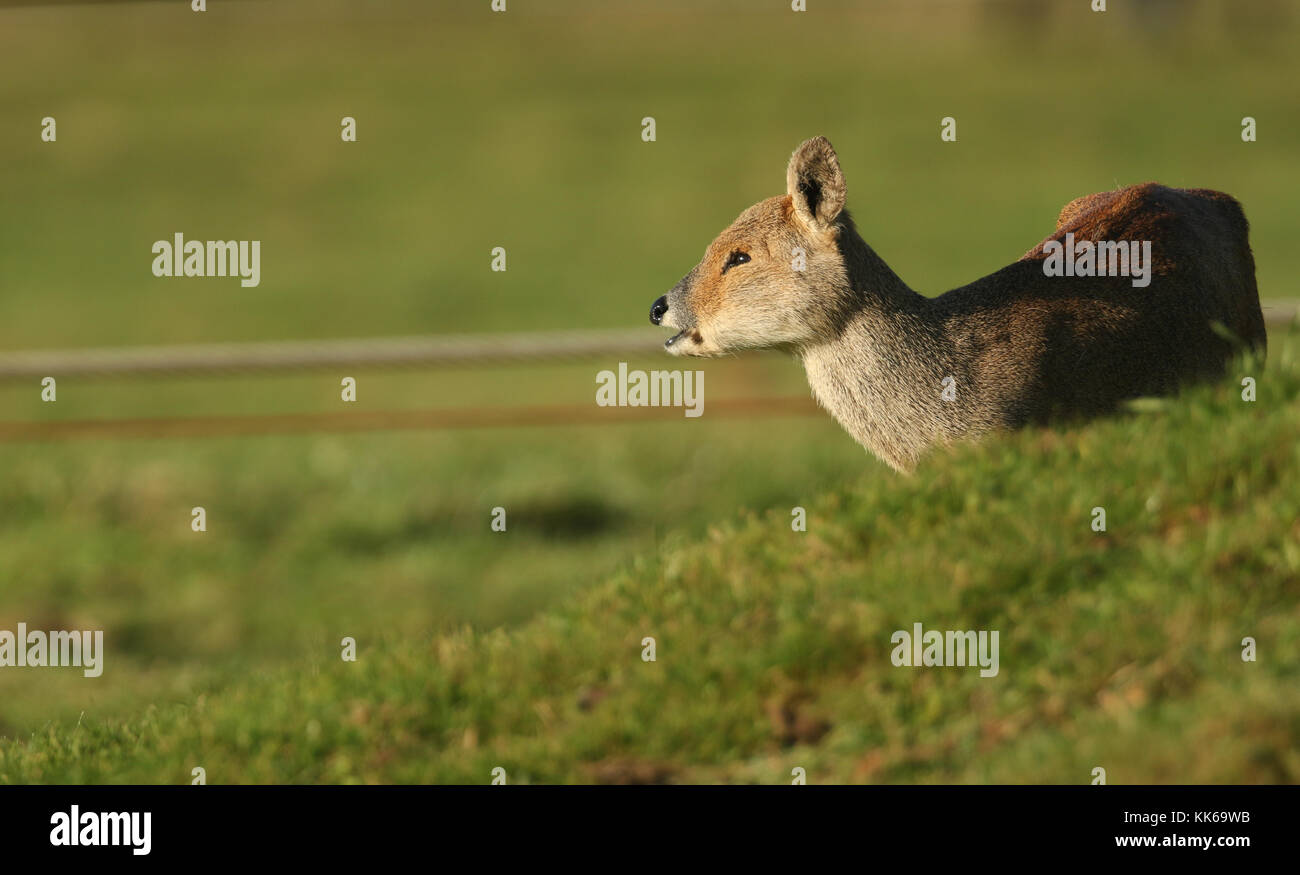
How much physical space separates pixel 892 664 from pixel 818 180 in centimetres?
233

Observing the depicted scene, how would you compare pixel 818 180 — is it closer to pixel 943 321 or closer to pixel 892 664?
pixel 943 321

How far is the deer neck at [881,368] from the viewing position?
295 inches

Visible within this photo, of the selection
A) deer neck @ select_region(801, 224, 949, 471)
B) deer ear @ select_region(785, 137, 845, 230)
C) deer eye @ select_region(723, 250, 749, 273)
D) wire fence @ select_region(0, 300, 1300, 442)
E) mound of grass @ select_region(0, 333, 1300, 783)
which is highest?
wire fence @ select_region(0, 300, 1300, 442)

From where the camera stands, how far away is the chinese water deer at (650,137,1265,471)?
7484 millimetres

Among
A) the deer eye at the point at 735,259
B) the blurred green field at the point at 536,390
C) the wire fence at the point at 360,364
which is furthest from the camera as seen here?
the wire fence at the point at 360,364

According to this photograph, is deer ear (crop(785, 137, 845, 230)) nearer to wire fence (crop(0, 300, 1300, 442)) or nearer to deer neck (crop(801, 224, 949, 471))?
deer neck (crop(801, 224, 949, 471))

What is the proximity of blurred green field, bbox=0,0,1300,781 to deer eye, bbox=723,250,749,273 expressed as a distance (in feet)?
3.16

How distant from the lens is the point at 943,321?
7.71 meters

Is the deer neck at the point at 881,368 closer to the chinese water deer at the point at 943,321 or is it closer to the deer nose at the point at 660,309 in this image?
the chinese water deer at the point at 943,321

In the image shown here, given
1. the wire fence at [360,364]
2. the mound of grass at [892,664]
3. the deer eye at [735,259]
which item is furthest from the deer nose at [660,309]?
the wire fence at [360,364]

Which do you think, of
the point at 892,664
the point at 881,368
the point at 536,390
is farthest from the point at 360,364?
the point at 536,390

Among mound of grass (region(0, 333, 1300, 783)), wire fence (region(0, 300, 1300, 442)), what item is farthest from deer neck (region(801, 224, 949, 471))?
wire fence (region(0, 300, 1300, 442))

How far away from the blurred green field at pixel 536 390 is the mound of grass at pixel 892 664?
0.06 feet
